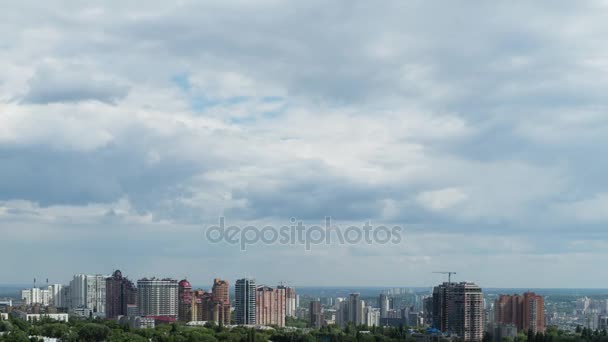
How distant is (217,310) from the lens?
58.8 meters

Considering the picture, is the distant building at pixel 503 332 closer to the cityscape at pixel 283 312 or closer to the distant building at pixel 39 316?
the cityscape at pixel 283 312

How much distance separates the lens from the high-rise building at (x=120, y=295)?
63.1 metres

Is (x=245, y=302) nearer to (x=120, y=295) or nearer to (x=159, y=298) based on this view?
(x=159, y=298)

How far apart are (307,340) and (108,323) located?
11259mm

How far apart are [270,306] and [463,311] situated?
20.6m

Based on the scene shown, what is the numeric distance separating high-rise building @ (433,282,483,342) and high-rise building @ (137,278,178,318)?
902 inches

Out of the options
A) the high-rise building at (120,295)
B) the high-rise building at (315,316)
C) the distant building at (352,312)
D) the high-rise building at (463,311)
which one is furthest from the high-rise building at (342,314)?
the high-rise building at (463,311)

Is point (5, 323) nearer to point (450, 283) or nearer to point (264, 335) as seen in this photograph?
point (264, 335)

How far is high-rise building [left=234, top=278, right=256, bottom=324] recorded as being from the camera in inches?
2339

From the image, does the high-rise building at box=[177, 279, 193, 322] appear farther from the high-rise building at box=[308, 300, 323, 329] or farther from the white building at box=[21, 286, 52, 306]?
the white building at box=[21, 286, 52, 306]

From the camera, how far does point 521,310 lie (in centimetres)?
5325

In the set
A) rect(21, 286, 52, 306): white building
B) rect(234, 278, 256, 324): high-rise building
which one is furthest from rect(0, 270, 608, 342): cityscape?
rect(21, 286, 52, 306): white building

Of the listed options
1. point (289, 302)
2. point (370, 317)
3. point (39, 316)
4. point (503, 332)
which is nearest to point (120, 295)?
point (39, 316)

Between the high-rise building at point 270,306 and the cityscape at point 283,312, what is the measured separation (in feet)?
0.22
